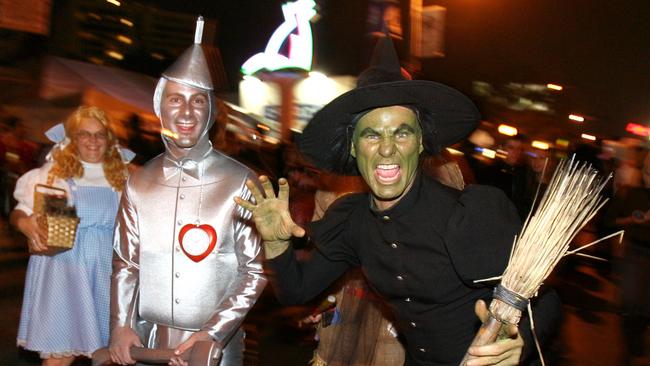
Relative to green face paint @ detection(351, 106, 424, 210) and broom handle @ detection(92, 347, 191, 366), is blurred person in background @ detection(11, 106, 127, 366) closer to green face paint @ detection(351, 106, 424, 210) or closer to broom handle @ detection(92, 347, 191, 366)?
broom handle @ detection(92, 347, 191, 366)

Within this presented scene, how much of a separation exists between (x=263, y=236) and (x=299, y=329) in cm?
489

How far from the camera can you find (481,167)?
30.1ft

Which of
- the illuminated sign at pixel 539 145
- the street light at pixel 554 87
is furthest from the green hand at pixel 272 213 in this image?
the street light at pixel 554 87

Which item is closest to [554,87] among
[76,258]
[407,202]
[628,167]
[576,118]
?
[576,118]

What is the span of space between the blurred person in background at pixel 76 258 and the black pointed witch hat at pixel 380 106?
1.73 meters

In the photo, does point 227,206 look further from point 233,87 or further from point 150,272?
point 233,87

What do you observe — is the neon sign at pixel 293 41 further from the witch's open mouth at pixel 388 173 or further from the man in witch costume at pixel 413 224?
the witch's open mouth at pixel 388 173

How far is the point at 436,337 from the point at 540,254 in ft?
2.63

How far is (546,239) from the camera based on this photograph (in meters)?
2.30

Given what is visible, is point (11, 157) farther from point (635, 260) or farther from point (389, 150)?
point (389, 150)

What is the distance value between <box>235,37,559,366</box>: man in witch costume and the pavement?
2.46 meters

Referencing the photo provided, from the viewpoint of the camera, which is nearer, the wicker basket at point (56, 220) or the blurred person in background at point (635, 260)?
the wicker basket at point (56, 220)

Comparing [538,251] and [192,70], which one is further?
[192,70]

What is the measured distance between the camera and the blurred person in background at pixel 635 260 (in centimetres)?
663
